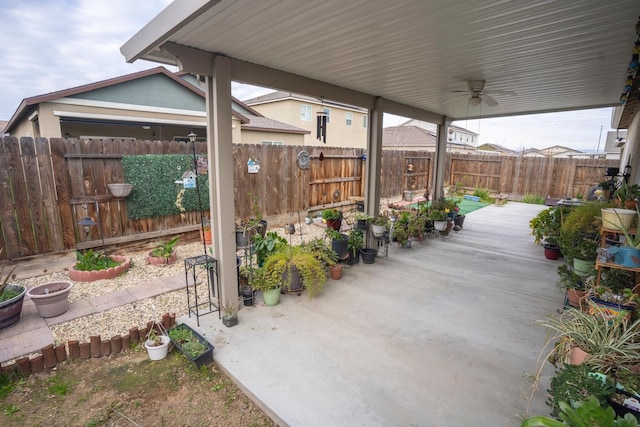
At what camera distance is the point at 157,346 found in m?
2.66

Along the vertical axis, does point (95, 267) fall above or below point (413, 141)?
below

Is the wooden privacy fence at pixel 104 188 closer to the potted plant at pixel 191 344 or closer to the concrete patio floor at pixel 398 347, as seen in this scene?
the concrete patio floor at pixel 398 347

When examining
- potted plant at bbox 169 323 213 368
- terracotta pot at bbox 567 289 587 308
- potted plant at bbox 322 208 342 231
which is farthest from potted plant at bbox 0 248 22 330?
terracotta pot at bbox 567 289 587 308

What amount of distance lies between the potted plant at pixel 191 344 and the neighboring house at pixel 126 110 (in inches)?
175

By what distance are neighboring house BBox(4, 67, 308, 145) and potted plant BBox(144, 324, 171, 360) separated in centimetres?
453

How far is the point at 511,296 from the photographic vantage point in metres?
3.88

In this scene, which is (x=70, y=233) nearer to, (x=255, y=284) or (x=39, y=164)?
(x=39, y=164)

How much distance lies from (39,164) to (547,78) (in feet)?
23.4

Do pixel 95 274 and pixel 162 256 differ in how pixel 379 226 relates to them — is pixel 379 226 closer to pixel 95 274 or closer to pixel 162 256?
pixel 162 256

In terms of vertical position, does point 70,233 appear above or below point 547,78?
below

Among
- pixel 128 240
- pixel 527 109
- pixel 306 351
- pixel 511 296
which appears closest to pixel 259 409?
pixel 306 351

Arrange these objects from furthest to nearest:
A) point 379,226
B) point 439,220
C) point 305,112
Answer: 1. point 305,112
2. point 439,220
3. point 379,226

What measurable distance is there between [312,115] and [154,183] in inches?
477

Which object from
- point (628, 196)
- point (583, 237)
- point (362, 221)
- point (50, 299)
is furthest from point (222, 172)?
point (583, 237)
